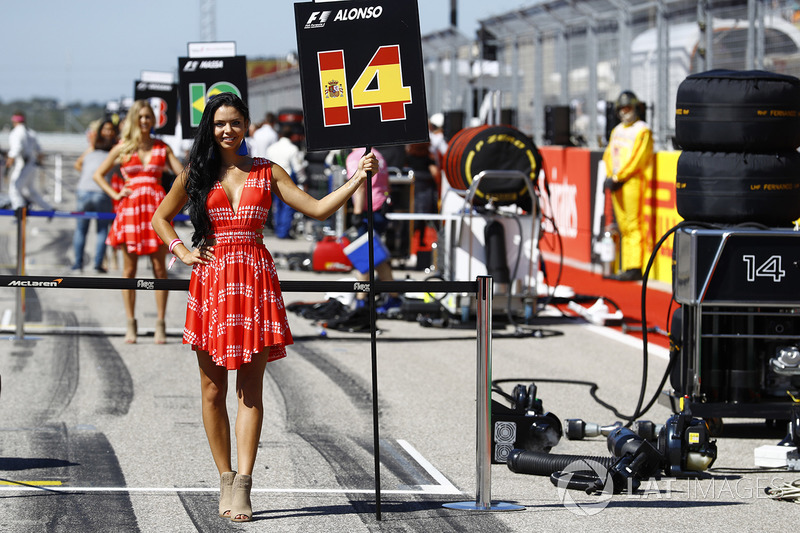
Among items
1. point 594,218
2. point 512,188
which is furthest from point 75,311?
point 594,218

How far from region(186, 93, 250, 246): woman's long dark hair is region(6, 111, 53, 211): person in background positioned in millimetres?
19811

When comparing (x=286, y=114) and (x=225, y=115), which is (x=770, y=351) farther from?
(x=286, y=114)

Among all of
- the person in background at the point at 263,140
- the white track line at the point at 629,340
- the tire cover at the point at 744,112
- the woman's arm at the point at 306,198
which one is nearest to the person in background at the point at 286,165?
the person in background at the point at 263,140

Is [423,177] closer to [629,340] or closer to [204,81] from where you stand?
[629,340]

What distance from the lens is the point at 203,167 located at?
5555 millimetres

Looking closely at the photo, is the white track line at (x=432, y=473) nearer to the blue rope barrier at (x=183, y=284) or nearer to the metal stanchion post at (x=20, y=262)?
the blue rope barrier at (x=183, y=284)

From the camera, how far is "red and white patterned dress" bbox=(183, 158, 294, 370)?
18.0 feet

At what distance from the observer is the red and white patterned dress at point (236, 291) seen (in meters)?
5.48

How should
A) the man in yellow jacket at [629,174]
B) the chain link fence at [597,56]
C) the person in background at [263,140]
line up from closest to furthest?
the chain link fence at [597,56] < the man in yellow jacket at [629,174] < the person in background at [263,140]

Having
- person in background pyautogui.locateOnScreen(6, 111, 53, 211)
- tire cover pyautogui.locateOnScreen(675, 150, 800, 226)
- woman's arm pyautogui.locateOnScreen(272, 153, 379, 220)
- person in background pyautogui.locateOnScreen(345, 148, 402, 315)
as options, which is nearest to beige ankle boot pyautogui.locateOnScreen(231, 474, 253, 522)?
woman's arm pyautogui.locateOnScreen(272, 153, 379, 220)

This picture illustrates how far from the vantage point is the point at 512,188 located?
12.3 meters

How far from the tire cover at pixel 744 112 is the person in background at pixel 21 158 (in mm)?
19154

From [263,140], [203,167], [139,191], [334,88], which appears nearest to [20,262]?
[139,191]

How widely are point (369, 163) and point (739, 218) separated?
9.81 ft
